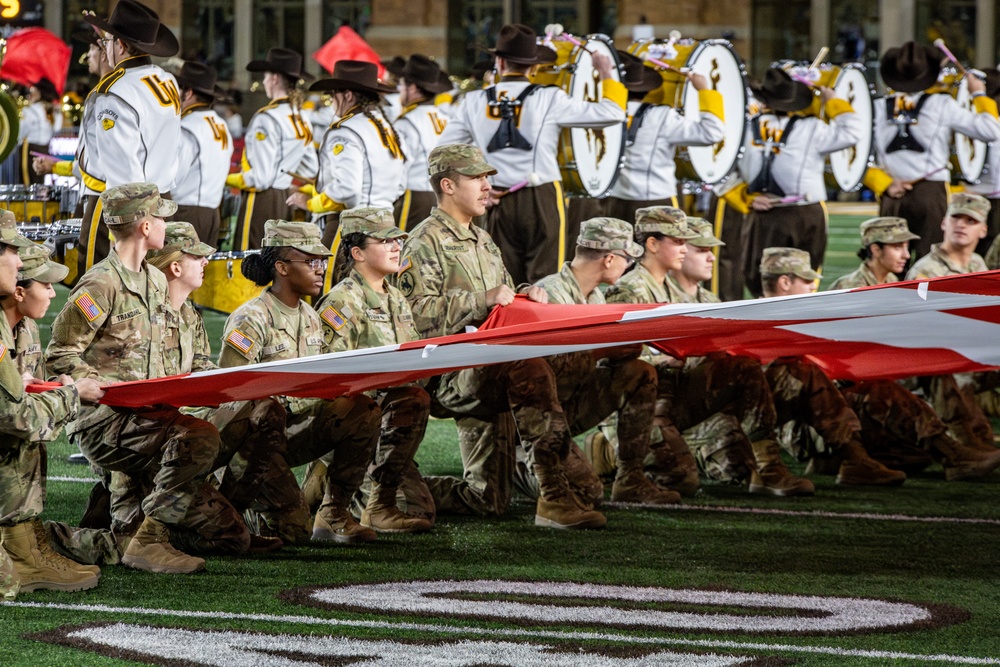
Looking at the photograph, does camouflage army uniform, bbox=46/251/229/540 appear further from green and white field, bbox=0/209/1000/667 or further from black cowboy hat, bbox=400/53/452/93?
black cowboy hat, bbox=400/53/452/93

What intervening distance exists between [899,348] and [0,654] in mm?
4130

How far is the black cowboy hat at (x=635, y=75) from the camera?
12070 millimetres

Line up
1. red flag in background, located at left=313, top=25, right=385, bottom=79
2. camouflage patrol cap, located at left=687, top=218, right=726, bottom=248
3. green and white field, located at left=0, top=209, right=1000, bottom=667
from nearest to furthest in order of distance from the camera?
1. green and white field, located at left=0, top=209, right=1000, bottom=667
2. camouflage patrol cap, located at left=687, top=218, right=726, bottom=248
3. red flag in background, located at left=313, top=25, right=385, bottom=79

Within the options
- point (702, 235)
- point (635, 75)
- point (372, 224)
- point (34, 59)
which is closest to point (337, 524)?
point (372, 224)

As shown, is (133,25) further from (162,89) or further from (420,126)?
(420,126)

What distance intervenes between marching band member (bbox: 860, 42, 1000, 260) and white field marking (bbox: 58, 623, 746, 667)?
870cm

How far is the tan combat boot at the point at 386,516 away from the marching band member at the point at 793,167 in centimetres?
575

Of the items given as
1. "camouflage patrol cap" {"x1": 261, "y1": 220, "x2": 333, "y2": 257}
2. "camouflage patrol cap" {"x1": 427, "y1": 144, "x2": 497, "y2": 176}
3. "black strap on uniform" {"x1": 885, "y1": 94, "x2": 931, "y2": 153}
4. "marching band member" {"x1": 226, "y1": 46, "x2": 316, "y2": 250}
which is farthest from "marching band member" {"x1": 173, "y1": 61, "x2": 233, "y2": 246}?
"black strap on uniform" {"x1": 885, "y1": 94, "x2": 931, "y2": 153}

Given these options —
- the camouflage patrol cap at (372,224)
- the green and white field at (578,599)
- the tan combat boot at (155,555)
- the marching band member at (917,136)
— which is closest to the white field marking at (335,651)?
the green and white field at (578,599)

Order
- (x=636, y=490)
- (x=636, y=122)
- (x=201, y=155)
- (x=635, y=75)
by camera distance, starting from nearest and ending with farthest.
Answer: (x=636, y=490) → (x=201, y=155) → (x=636, y=122) → (x=635, y=75)

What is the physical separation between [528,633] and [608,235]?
2.65 meters

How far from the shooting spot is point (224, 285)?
9.99m

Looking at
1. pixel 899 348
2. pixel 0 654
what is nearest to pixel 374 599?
pixel 0 654

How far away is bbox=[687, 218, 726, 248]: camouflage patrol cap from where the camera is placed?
809 cm
